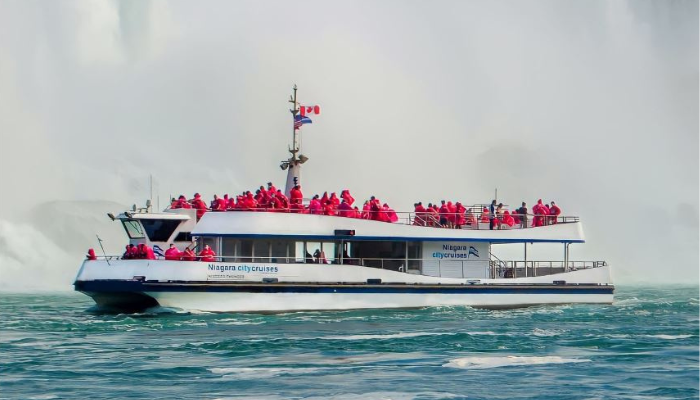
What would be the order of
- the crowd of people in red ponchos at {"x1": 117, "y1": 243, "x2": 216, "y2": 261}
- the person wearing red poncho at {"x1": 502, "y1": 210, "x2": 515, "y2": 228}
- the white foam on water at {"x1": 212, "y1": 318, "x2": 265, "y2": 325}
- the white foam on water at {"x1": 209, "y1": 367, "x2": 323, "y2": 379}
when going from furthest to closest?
1. the person wearing red poncho at {"x1": 502, "y1": 210, "x2": 515, "y2": 228}
2. the crowd of people in red ponchos at {"x1": 117, "y1": 243, "x2": 216, "y2": 261}
3. the white foam on water at {"x1": 212, "y1": 318, "x2": 265, "y2": 325}
4. the white foam on water at {"x1": 209, "y1": 367, "x2": 323, "y2": 379}

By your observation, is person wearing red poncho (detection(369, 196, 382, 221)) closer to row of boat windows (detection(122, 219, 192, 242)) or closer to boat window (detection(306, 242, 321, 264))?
boat window (detection(306, 242, 321, 264))

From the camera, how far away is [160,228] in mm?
41250

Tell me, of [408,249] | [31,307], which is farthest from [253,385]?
[31,307]

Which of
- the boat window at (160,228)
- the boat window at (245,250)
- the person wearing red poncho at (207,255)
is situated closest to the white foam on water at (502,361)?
the person wearing red poncho at (207,255)

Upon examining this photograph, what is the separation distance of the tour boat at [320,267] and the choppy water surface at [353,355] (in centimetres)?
83

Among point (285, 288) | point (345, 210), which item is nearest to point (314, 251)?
point (345, 210)

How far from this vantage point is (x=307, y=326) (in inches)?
1369

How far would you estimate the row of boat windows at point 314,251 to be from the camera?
40438mm

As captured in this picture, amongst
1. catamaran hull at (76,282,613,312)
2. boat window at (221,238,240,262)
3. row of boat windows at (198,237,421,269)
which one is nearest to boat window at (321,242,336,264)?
row of boat windows at (198,237,421,269)

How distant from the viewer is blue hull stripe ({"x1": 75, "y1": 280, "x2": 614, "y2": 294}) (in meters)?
37.4

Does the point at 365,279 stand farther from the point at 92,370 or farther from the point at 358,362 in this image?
the point at 92,370

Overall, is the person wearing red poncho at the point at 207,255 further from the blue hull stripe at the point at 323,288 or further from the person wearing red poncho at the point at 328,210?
the person wearing red poncho at the point at 328,210

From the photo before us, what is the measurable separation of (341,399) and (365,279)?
18.4 m

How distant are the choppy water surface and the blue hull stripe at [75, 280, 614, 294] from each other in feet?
3.12
